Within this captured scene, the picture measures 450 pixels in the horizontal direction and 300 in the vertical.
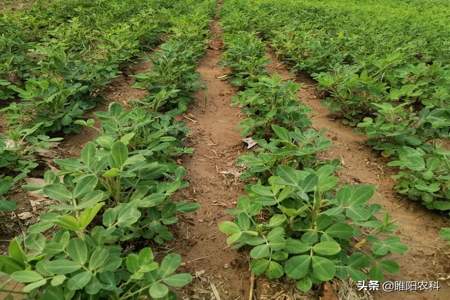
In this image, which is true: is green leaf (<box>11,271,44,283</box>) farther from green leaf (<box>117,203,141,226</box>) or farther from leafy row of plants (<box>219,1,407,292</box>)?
leafy row of plants (<box>219,1,407,292</box>)

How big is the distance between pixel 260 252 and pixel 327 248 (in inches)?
12.5

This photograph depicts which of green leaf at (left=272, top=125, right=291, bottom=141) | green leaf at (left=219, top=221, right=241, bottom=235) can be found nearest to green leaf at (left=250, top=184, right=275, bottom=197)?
green leaf at (left=219, top=221, right=241, bottom=235)

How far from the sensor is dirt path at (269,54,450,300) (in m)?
2.35

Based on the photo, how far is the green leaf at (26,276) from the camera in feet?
5.16

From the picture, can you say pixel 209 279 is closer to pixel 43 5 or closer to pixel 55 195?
pixel 55 195

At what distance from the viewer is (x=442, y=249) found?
2.53 meters

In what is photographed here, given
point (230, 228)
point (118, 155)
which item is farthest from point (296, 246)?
point (118, 155)

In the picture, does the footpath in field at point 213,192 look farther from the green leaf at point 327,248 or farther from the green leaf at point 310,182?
the green leaf at point 310,182

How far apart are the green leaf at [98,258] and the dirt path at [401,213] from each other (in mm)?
1468

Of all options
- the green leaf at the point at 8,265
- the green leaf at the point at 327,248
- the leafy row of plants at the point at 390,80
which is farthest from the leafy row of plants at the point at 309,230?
the green leaf at the point at 8,265

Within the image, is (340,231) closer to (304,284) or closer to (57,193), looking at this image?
(304,284)

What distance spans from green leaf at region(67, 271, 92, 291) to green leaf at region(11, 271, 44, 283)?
0.40 ft

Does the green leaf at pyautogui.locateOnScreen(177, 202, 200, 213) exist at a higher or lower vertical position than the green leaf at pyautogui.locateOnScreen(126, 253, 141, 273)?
lower

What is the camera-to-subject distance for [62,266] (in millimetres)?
1626
